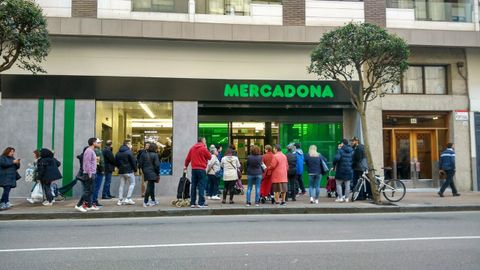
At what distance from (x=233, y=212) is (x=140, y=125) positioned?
5.69 m

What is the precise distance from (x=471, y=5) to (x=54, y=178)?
619 inches

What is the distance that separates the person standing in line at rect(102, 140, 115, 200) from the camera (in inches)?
538

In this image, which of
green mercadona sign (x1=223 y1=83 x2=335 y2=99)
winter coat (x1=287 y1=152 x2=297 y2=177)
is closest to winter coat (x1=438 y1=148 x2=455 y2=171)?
green mercadona sign (x1=223 y1=83 x2=335 y2=99)

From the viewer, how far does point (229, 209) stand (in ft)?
38.8

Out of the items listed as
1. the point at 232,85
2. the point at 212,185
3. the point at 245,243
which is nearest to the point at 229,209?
the point at 212,185

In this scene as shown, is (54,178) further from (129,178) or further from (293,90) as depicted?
(293,90)

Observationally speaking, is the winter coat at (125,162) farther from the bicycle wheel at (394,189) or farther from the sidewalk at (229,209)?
the bicycle wheel at (394,189)

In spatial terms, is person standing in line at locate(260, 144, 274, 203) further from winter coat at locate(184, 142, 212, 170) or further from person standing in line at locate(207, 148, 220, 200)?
winter coat at locate(184, 142, 212, 170)

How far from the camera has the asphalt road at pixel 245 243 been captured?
6.32m

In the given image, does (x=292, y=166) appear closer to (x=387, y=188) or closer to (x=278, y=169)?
(x=278, y=169)

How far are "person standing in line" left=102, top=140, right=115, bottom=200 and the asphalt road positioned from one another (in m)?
3.25

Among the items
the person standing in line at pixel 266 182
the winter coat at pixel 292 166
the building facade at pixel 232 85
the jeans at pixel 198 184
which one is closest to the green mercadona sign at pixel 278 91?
the building facade at pixel 232 85

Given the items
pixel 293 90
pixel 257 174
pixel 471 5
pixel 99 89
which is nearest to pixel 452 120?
pixel 471 5

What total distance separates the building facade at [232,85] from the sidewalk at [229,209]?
309 cm
